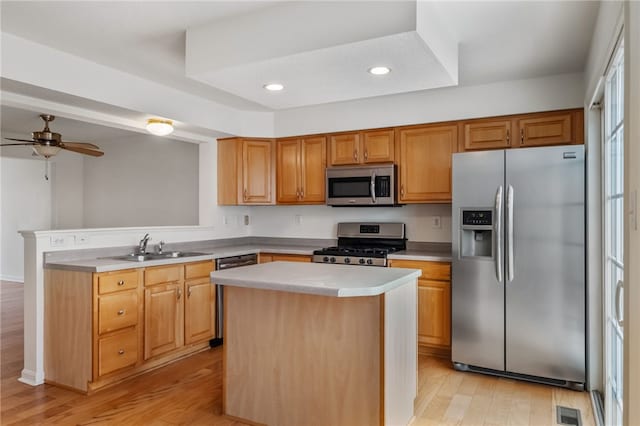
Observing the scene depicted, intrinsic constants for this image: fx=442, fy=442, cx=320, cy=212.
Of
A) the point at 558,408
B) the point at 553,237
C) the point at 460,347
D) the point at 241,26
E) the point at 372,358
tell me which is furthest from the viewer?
the point at 460,347

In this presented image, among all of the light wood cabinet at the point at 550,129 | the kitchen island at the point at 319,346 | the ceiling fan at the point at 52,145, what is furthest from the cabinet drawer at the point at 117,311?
the light wood cabinet at the point at 550,129

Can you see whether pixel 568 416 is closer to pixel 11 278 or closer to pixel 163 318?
pixel 163 318

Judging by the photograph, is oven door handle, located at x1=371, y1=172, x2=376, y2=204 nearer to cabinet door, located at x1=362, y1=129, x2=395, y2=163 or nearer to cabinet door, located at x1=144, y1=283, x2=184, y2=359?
cabinet door, located at x1=362, y1=129, x2=395, y2=163

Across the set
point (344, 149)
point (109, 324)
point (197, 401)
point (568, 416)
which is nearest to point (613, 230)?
point (568, 416)

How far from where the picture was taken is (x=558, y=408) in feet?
9.25

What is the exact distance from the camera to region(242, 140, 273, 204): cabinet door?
16.0 feet

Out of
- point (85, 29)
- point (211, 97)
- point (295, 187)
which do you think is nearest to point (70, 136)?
point (211, 97)

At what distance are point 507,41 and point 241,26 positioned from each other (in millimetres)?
1753

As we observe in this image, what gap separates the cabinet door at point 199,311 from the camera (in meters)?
3.88

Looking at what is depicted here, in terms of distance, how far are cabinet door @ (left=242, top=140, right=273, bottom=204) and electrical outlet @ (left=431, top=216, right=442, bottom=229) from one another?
179cm

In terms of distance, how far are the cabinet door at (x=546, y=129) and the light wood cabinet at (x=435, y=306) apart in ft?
4.20

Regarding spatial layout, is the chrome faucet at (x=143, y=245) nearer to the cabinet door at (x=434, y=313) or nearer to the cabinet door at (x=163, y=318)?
the cabinet door at (x=163, y=318)

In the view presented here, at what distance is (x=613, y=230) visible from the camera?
2.66 m
